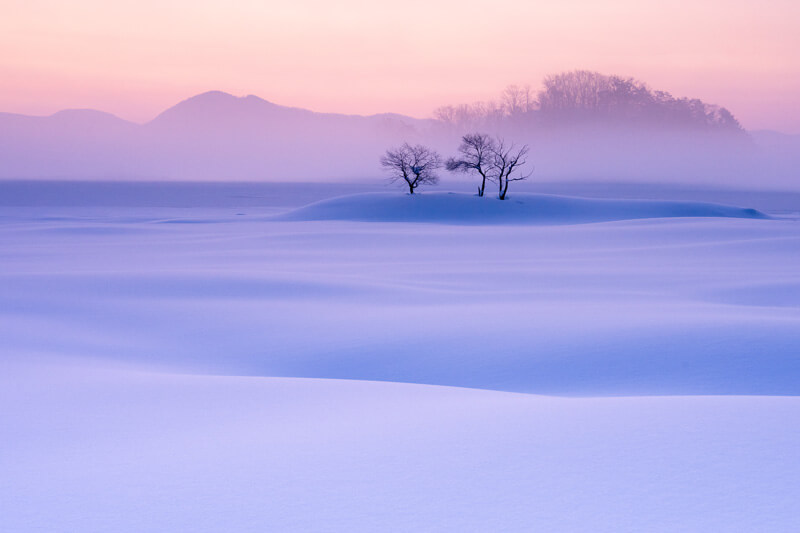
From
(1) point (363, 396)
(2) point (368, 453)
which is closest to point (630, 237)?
(1) point (363, 396)

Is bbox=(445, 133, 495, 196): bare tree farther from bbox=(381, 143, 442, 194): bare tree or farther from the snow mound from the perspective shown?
the snow mound

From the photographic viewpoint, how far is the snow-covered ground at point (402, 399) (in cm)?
286

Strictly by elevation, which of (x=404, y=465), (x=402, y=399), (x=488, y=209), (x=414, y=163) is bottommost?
(x=402, y=399)

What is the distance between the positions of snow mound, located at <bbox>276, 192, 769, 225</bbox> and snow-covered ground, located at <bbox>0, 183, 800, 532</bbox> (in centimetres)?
2429

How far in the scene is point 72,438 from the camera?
394 cm

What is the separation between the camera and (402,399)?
16.5ft

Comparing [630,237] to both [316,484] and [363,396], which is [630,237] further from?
[316,484]

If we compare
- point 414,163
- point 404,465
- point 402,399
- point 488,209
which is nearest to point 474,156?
point 414,163

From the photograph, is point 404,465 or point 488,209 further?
point 488,209

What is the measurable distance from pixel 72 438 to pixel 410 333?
470cm

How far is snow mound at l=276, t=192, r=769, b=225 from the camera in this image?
39.8 m

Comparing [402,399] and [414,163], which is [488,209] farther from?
[402,399]

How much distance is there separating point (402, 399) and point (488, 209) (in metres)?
36.3

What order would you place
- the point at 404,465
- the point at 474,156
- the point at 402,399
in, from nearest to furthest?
the point at 404,465 → the point at 402,399 → the point at 474,156
